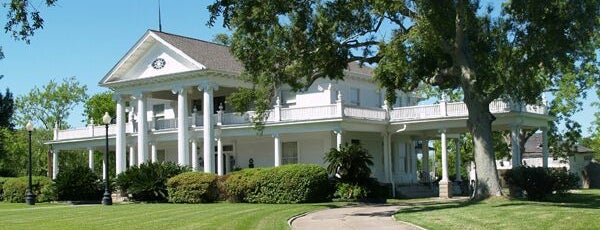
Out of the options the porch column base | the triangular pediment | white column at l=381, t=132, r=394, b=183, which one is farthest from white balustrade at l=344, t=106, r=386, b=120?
the triangular pediment

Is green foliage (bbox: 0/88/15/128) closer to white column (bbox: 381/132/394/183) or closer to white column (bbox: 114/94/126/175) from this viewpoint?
white column (bbox: 114/94/126/175)

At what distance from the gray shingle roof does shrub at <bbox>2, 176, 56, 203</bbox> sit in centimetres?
1027

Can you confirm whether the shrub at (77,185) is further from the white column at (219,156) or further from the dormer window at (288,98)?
the dormer window at (288,98)

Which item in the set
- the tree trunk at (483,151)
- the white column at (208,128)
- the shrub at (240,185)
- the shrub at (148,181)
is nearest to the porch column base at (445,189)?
the shrub at (240,185)

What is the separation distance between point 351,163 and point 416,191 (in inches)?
387

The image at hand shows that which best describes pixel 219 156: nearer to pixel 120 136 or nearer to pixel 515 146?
pixel 120 136

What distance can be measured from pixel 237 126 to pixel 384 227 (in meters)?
23.7

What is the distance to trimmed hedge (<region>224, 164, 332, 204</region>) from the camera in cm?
3042

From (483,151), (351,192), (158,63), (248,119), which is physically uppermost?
(158,63)

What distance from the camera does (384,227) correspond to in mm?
17219

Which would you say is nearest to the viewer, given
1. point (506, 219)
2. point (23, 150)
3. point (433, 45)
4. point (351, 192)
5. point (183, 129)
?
A: point (506, 219)

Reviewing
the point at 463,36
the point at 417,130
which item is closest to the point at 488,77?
the point at 463,36

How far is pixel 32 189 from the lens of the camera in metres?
39.8

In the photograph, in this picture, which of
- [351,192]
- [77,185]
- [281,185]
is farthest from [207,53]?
[351,192]
